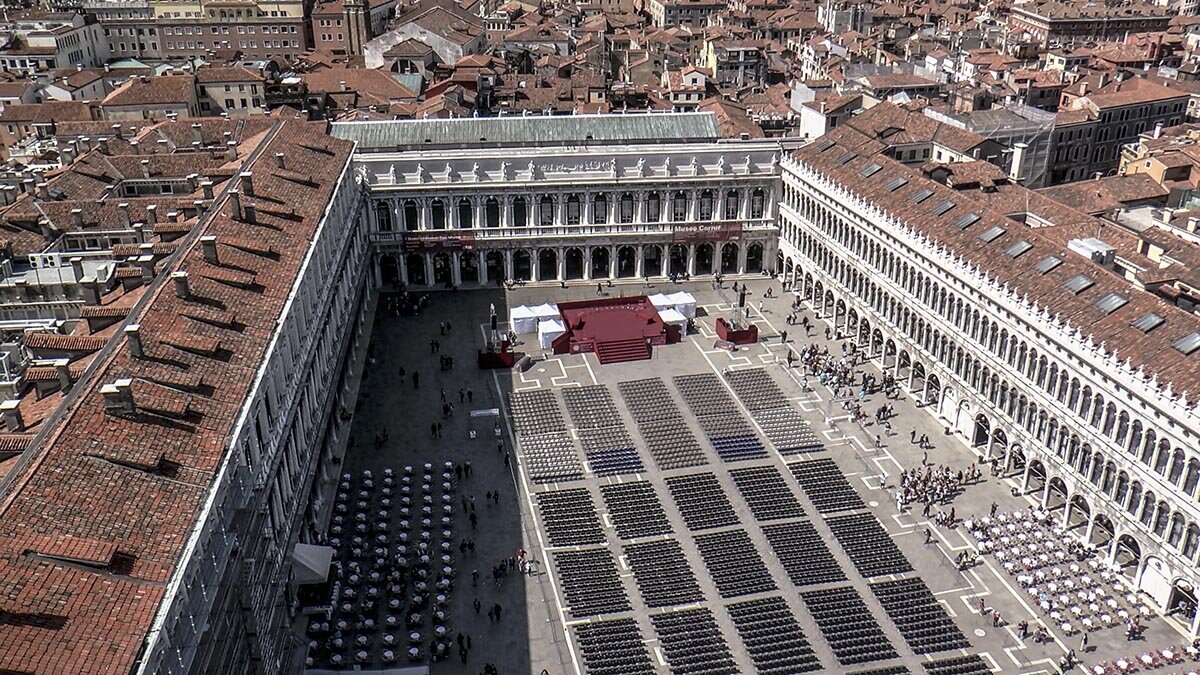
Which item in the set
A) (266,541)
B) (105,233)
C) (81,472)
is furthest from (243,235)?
(81,472)

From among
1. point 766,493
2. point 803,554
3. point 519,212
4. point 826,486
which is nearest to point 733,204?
point 519,212

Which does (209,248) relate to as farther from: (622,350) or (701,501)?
(622,350)

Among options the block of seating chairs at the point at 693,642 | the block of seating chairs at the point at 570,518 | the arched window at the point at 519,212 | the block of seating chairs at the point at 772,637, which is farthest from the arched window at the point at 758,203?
the block of seating chairs at the point at 693,642

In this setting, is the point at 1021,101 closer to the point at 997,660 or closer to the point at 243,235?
the point at 997,660

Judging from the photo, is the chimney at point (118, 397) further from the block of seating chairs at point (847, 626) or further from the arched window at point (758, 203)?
the arched window at point (758, 203)

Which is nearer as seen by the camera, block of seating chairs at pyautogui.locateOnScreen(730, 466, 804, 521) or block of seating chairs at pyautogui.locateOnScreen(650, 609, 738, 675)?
block of seating chairs at pyautogui.locateOnScreen(650, 609, 738, 675)

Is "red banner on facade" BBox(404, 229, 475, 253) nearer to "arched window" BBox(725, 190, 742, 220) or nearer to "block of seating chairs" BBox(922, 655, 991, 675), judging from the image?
"arched window" BBox(725, 190, 742, 220)

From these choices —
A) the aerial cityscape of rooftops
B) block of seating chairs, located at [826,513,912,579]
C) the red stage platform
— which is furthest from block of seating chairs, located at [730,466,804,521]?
the red stage platform
